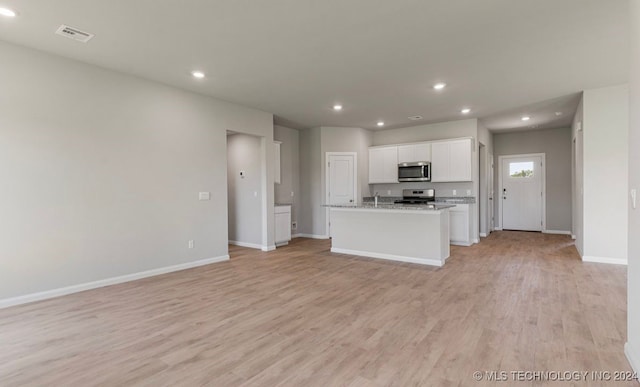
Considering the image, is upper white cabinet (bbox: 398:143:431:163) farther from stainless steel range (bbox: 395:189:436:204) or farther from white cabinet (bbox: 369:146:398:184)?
stainless steel range (bbox: 395:189:436:204)

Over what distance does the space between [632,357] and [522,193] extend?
295 inches

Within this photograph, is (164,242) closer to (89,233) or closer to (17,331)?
(89,233)

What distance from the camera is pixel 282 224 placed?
6723 millimetres

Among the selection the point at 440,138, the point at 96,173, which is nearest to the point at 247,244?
the point at 96,173

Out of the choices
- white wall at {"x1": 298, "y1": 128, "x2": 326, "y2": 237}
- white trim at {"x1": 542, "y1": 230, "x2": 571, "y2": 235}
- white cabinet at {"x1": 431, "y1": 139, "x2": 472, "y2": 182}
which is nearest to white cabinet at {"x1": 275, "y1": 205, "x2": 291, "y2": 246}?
white wall at {"x1": 298, "y1": 128, "x2": 326, "y2": 237}

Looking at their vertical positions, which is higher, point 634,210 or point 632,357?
point 634,210

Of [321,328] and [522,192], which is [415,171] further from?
[321,328]

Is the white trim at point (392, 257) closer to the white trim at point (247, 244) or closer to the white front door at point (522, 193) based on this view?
the white trim at point (247, 244)

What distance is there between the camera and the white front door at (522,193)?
8.41m

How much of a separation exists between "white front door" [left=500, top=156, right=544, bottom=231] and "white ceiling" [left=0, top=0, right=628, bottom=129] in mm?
3732

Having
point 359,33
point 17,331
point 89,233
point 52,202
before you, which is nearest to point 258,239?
point 89,233

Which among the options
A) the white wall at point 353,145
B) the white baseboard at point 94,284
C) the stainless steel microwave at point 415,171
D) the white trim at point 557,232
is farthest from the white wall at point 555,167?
the white baseboard at point 94,284

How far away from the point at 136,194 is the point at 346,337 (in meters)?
3.40

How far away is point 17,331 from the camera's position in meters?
2.68
